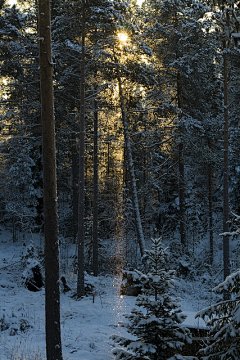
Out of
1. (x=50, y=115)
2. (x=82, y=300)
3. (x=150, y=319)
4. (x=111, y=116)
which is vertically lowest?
(x=82, y=300)

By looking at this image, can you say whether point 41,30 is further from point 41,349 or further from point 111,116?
point 111,116

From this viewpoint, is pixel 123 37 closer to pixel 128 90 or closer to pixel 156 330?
pixel 128 90

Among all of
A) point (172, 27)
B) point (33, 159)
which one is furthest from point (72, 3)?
point (33, 159)

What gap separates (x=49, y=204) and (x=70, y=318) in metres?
6.01

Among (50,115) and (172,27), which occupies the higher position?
(172,27)

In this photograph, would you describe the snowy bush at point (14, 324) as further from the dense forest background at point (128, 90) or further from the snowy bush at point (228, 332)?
the dense forest background at point (128, 90)

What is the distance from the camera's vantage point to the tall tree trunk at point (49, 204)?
6.04 metres

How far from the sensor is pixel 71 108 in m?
19.9

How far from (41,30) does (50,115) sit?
1771mm

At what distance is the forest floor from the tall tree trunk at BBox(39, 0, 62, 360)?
1008mm

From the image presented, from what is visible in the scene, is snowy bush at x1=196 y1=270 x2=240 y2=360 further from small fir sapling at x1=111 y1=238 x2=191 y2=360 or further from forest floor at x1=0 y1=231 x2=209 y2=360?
forest floor at x1=0 y1=231 x2=209 y2=360

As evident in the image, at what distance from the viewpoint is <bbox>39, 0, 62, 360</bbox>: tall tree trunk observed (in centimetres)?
604

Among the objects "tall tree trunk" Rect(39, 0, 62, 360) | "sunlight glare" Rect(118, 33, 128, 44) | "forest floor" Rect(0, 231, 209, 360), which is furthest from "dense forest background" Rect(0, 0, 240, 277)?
"tall tree trunk" Rect(39, 0, 62, 360)

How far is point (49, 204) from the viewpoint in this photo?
626 centimetres
